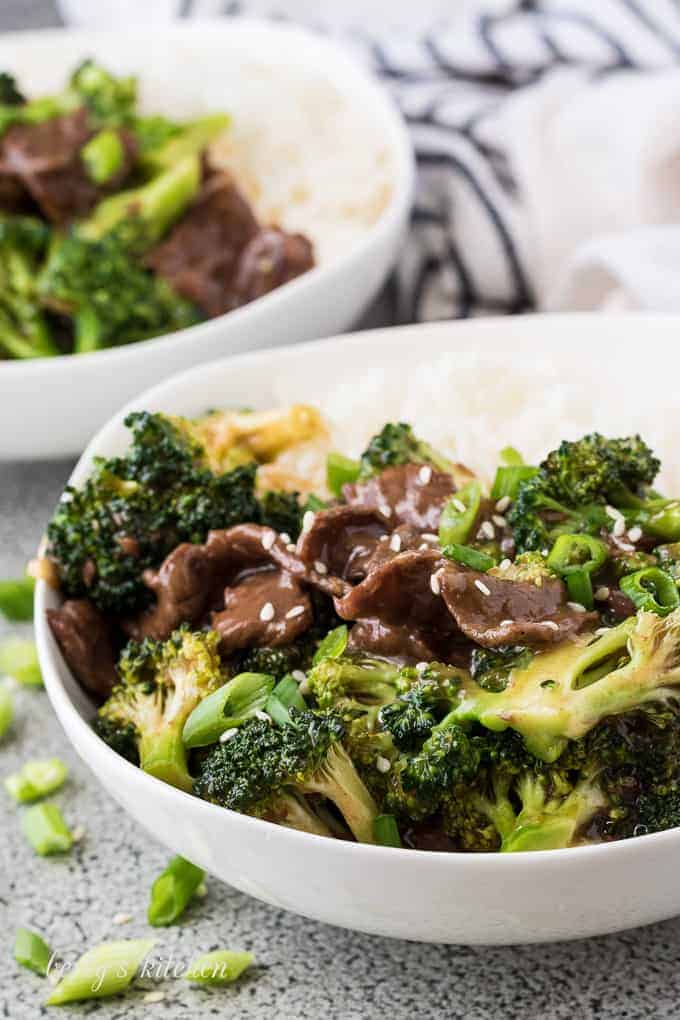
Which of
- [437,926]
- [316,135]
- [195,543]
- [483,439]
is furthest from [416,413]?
[316,135]

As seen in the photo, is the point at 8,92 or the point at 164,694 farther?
the point at 8,92

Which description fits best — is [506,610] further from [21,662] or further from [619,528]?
[21,662]

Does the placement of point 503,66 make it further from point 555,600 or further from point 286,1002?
point 286,1002

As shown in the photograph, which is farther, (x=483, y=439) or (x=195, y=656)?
(x=483, y=439)

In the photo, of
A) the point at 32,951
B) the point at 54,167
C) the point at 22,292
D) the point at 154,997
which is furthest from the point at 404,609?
the point at 54,167

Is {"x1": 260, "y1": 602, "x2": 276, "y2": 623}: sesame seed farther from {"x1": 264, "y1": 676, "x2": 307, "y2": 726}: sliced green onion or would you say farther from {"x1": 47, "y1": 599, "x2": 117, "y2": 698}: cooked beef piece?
{"x1": 47, "y1": 599, "x2": 117, "y2": 698}: cooked beef piece

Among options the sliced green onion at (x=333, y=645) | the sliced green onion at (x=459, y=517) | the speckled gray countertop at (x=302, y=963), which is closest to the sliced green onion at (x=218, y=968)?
the speckled gray countertop at (x=302, y=963)

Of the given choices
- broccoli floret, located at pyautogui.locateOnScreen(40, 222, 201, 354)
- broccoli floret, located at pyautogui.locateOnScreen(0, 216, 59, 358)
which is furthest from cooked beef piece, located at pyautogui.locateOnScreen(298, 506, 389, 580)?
broccoli floret, located at pyautogui.locateOnScreen(0, 216, 59, 358)

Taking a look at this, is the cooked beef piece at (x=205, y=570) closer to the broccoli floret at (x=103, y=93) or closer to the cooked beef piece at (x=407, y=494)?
the cooked beef piece at (x=407, y=494)
